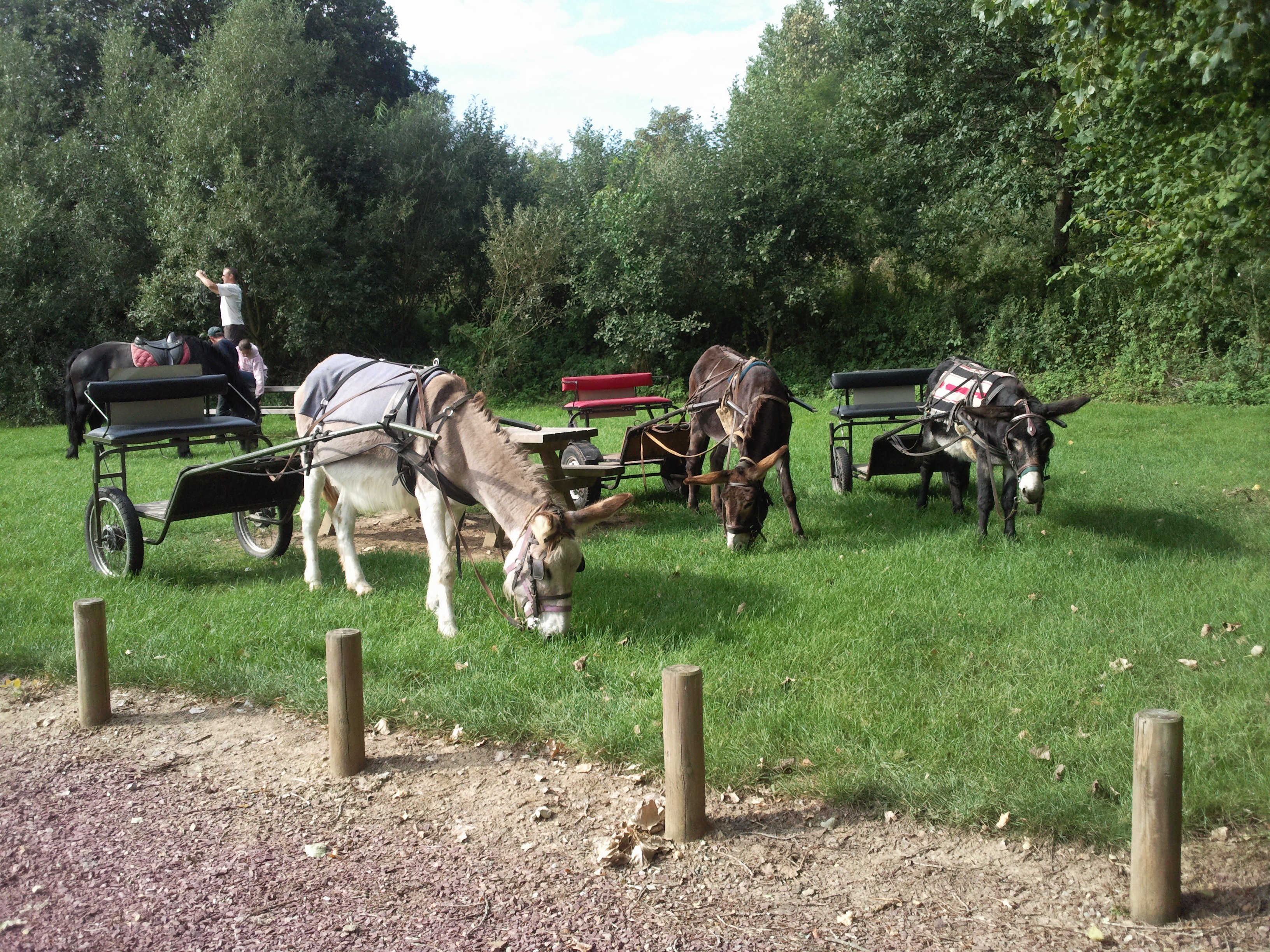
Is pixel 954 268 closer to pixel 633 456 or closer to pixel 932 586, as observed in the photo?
pixel 633 456

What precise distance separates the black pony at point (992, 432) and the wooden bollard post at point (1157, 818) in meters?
4.65

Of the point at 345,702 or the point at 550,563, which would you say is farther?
the point at 550,563

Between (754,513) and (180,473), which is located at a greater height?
(180,473)

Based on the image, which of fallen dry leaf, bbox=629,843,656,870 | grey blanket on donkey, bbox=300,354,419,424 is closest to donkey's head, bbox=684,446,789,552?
grey blanket on donkey, bbox=300,354,419,424

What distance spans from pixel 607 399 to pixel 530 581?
5.98 meters

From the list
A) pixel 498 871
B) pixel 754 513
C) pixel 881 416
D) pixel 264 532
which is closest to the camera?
pixel 498 871

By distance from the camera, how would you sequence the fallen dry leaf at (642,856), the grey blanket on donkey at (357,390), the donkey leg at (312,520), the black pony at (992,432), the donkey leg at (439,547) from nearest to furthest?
1. the fallen dry leaf at (642,856)
2. the donkey leg at (439,547)
3. the grey blanket on donkey at (357,390)
4. the donkey leg at (312,520)
5. the black pony at (992,432)

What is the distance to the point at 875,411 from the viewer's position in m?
10.2

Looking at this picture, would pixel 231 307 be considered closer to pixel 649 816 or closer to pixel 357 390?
pixel 357 390

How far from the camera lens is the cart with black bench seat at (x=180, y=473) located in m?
7.05

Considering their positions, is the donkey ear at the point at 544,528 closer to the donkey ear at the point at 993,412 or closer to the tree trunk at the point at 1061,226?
the donkey ear at the point at 993,412

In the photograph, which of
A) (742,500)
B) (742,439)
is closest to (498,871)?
(742,500)

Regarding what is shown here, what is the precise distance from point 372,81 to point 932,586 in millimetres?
A: 29901

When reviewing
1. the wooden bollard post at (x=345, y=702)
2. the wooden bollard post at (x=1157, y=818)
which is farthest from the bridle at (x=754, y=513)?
the wooden bollard post at (x=1157, y=818)
